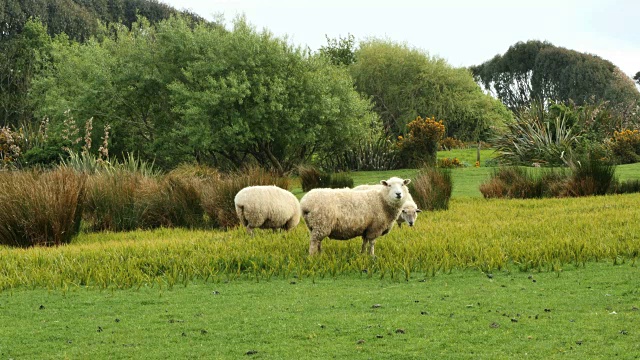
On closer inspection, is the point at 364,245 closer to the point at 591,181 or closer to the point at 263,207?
the point at 263,207

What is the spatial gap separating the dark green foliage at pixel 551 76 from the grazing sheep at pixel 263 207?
179ft

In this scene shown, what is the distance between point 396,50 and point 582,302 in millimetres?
42533

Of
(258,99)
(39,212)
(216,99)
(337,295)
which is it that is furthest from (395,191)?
(258,99)

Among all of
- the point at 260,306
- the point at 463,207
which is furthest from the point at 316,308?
the point at 463,207

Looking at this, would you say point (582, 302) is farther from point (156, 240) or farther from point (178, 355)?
point (156, 240)

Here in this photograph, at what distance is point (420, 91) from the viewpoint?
4812cm

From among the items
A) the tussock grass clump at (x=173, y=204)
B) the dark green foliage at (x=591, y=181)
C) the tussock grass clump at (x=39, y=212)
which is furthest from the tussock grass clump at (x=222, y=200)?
the dark green foliage at (x=591, y=181)

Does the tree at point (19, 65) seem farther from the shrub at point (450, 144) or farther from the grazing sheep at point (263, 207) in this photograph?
the grazing sheep at point (263, 207)

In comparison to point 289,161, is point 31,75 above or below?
above

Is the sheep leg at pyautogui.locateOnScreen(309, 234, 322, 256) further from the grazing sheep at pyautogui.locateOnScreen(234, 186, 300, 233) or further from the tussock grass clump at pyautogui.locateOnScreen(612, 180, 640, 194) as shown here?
the tussock grass clump at pyautogui.locateOnScreen(612, 180, 640, 194)

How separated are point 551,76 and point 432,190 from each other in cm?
5870

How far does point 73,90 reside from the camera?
107 ft

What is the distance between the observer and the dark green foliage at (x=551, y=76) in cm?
6606

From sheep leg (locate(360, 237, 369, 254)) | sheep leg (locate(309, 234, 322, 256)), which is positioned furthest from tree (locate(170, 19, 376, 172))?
sheep leg (locate(309, 234, 322, 256))
